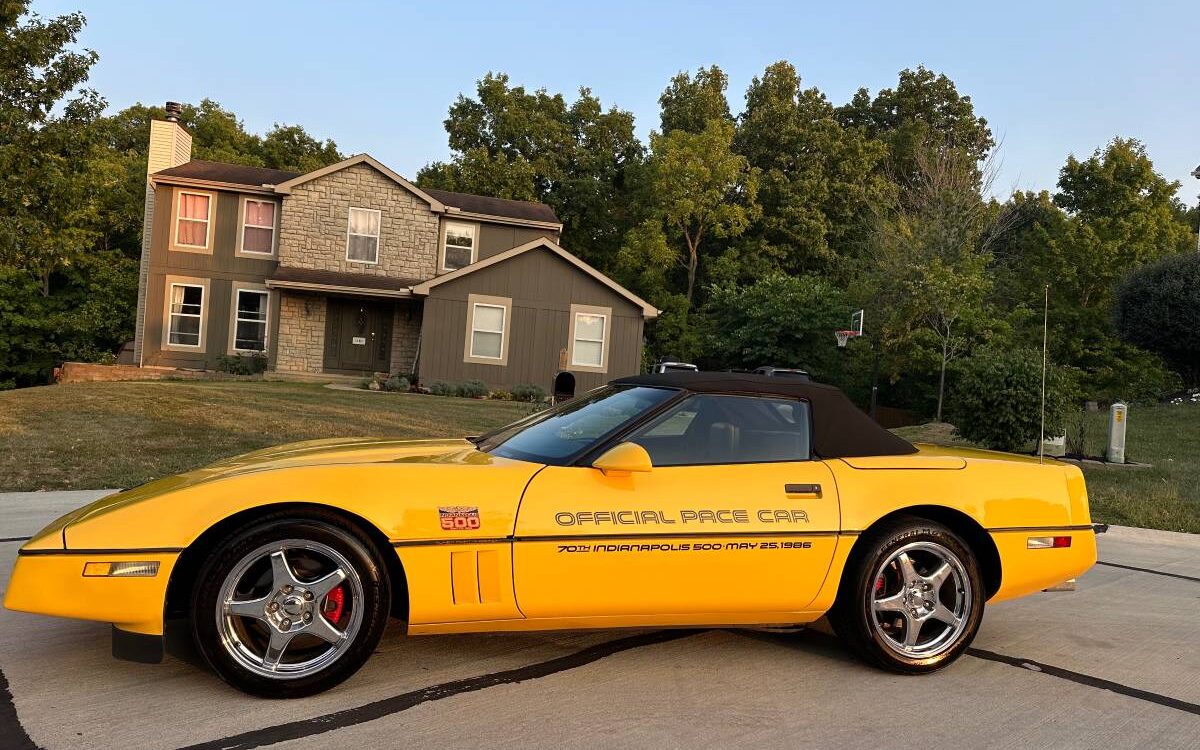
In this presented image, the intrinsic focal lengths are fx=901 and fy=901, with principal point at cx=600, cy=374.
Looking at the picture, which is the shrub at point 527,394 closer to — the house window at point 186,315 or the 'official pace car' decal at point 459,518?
the house window at point 186,315

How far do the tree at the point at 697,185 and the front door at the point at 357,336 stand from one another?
15.6 m

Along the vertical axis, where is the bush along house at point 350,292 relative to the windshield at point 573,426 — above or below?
above

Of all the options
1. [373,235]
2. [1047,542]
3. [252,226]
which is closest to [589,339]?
[373,235]

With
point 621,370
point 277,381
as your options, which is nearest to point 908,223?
point 621,370

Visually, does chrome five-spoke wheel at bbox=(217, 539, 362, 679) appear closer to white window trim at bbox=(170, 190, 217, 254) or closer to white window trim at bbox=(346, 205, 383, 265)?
white window trim at bbox=(346, 205, 383, 265)

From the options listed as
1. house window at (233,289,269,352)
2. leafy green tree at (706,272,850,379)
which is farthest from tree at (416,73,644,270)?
house window at (233,289,269,352)

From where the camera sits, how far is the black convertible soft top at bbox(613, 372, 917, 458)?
4.26 metres

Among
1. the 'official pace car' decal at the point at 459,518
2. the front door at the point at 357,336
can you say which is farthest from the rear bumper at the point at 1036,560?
the front door at the point at 357,336

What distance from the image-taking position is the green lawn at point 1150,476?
29.4 ft

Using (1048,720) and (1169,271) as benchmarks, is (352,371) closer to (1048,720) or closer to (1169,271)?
(1169,271)

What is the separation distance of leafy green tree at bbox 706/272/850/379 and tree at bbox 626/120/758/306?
17.7 feet

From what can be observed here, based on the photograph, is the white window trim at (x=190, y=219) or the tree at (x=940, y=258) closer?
the tree at (x=940, y=258)

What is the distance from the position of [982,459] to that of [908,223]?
27002 millimetres

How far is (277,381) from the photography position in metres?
22.8
